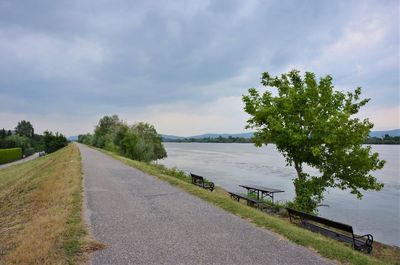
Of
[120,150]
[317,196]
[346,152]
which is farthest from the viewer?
[120,150]

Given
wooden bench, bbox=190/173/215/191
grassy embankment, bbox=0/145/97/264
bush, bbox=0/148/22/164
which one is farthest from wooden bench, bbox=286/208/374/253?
bush, bbox=0/148/22/164

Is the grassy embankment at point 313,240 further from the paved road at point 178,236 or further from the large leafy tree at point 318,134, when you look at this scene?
the large leafy tree at point 318,134

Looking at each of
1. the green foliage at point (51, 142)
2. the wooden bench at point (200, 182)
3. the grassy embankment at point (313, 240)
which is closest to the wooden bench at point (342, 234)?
the grassy embankment at point (313, 240)

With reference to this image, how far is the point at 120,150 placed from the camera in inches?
2077

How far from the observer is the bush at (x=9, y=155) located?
57156 mm

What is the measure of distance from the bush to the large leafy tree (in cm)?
5653

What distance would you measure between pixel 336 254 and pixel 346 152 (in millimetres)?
8941

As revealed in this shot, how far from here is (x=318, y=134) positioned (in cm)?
A: 1372

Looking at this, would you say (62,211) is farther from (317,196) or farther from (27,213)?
(317,196)

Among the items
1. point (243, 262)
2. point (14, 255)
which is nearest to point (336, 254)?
point (243, 262)

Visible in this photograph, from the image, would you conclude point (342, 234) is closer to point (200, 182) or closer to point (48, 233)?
point (48, 233)

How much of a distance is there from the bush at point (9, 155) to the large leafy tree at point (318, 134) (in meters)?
56.5

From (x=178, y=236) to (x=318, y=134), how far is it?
906 cm

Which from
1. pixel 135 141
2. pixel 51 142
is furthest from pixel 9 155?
pixel 135 141
